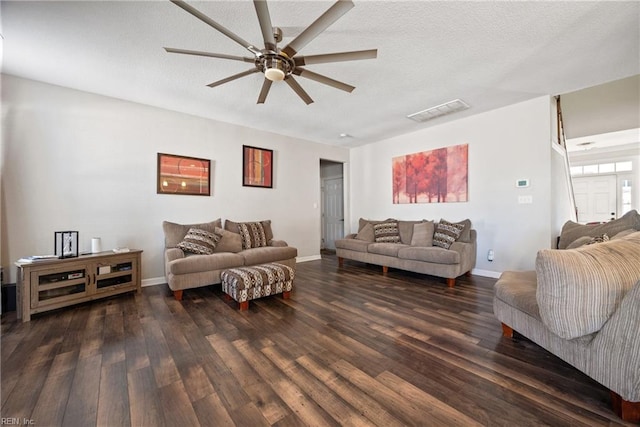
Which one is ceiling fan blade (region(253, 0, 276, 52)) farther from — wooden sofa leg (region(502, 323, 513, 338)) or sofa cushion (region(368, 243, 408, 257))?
sofa cushion (region(368, 243, 408, 257))

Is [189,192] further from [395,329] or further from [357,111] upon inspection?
[395,329]

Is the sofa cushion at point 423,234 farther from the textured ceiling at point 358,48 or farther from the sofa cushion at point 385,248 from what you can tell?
the textured ceiling at point 358,48

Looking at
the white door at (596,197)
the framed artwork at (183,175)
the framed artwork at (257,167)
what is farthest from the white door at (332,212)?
the white door at (596,197)

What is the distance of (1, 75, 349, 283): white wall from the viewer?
9.37ft

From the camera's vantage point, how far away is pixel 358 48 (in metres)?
2.39

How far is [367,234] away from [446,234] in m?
1.47

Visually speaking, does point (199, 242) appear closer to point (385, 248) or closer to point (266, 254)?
point (266, 254)

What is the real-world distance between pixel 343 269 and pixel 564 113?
4.80 meters

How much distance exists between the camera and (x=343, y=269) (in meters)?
4.65

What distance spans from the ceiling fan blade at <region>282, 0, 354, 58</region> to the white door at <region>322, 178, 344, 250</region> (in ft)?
15.8

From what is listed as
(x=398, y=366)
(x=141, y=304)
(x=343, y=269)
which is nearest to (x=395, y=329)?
(x=398, y=366)

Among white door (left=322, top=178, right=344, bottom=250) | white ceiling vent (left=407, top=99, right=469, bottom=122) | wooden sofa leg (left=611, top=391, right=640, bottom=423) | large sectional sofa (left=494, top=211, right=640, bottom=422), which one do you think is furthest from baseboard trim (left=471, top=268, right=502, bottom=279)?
white door (left=322, top=178, right=344, bottom=250)

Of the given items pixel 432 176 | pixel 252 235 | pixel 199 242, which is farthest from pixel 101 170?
pixel 432 176

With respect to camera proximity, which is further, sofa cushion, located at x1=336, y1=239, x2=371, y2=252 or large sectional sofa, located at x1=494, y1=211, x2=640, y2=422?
sofa cushion, located at x1=336, y1=239, x2=371, y2=252
